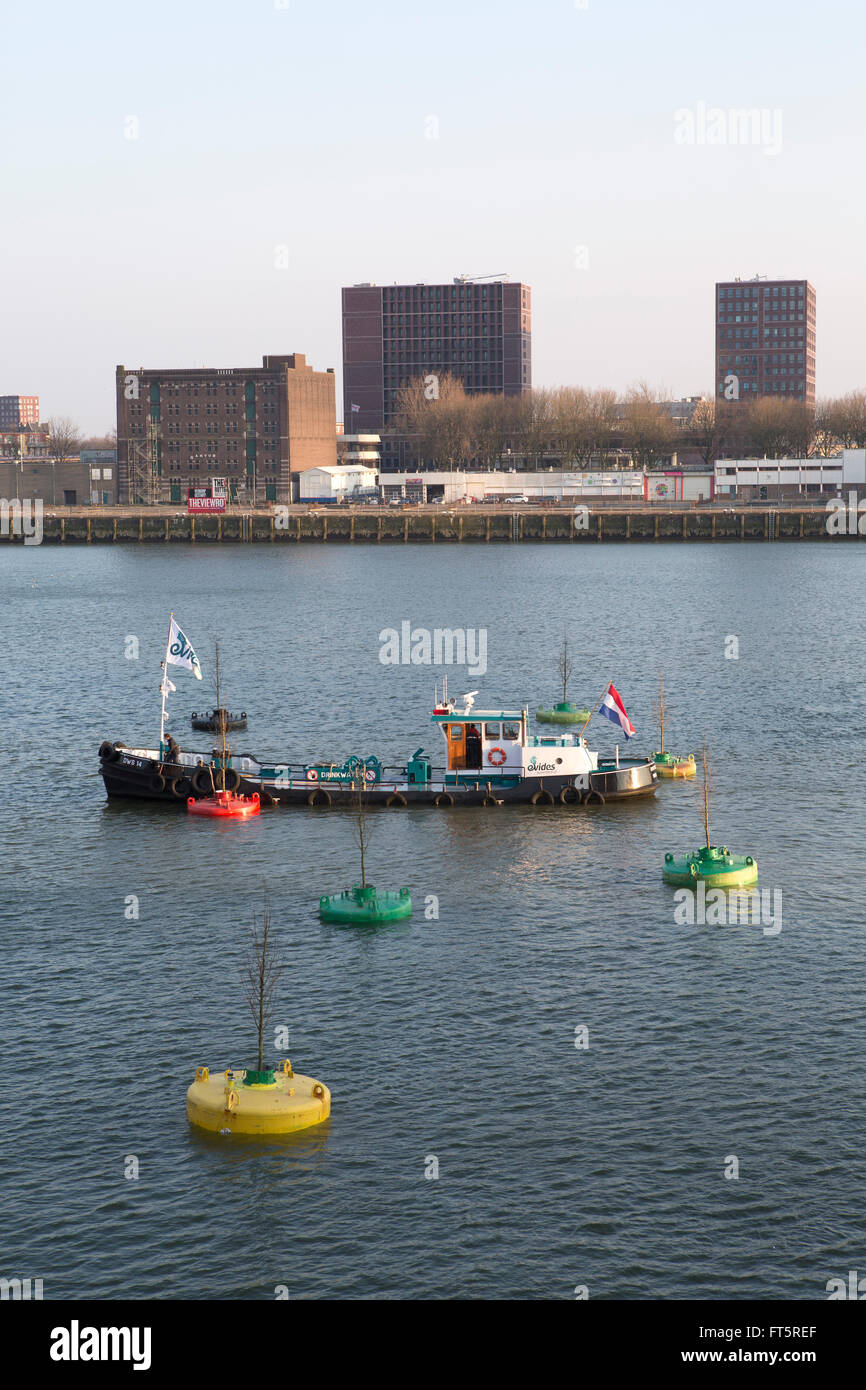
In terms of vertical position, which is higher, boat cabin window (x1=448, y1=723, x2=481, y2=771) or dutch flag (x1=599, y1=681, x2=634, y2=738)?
dutch flag (x1=599, y1=681, x2=634, y2=738)

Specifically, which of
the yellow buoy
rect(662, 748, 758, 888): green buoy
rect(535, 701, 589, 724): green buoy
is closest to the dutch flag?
rect(662, 748, 758, 888): green buoy

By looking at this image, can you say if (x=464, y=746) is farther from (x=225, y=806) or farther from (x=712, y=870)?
(x=712, y=870)

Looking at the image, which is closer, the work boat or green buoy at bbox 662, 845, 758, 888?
green buoy at bbox 662, 845, 758, 888

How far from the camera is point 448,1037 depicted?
38469 mm

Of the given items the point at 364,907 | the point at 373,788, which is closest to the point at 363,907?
the point at 364,907

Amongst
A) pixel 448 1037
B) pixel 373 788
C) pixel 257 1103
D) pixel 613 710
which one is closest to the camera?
pixel 257 1103

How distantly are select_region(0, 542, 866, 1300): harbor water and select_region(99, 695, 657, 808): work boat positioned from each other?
3.43 feet

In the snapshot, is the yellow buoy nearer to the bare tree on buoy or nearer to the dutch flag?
the bare tree on buoy

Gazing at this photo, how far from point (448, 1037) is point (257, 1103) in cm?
632

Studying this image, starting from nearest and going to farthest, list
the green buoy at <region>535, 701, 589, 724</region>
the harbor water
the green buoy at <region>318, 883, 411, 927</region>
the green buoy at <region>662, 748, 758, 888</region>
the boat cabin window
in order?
the harbor water
the green buoy at <region>318, 883, 411, 927</region>
the green buoy at <region>662, 748, 758, 888</region>
the boat cabin window
the green buoy at <region>535, 701, 589, 724</region>

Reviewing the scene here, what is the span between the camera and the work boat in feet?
208

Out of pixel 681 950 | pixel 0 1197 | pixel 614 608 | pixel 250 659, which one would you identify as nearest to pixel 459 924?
pixel 681 950

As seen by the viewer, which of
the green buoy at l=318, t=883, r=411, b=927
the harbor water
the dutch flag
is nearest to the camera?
the harbor water

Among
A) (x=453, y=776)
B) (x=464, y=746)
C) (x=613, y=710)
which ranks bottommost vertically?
(x=453, y=776)
